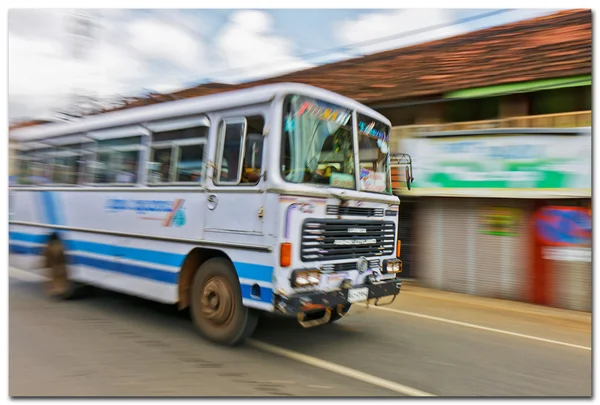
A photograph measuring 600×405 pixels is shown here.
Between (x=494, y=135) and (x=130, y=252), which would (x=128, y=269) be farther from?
(x=494, y=135)

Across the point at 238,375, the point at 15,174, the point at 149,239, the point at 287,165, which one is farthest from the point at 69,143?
the point at 238,375

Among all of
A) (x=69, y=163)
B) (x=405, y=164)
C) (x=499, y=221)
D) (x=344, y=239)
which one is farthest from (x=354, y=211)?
(x=499, y=221)

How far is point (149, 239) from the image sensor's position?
589 centimetres

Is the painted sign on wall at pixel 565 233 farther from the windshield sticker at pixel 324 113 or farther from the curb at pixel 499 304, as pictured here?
the windshield sticker at pixel 324 113

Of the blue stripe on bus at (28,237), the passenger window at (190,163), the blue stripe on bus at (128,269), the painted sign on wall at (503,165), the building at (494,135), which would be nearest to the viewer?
the passenger window at (190,163)

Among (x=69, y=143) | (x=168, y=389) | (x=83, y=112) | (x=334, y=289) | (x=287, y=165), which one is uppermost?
(x=83, y=112)

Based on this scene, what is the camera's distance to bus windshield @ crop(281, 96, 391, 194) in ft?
15.5

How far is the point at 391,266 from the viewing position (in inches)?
227

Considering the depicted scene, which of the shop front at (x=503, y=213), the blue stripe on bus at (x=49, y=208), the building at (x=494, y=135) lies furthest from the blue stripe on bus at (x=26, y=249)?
the shop front at (x=503, y=213)

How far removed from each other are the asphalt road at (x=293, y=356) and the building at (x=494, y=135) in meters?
1.68

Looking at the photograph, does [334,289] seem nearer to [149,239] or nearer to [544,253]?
[149,239]

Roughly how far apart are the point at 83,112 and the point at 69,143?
228 centimetres

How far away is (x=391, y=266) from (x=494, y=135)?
14.4ft

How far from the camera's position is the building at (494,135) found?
27.4 ft
